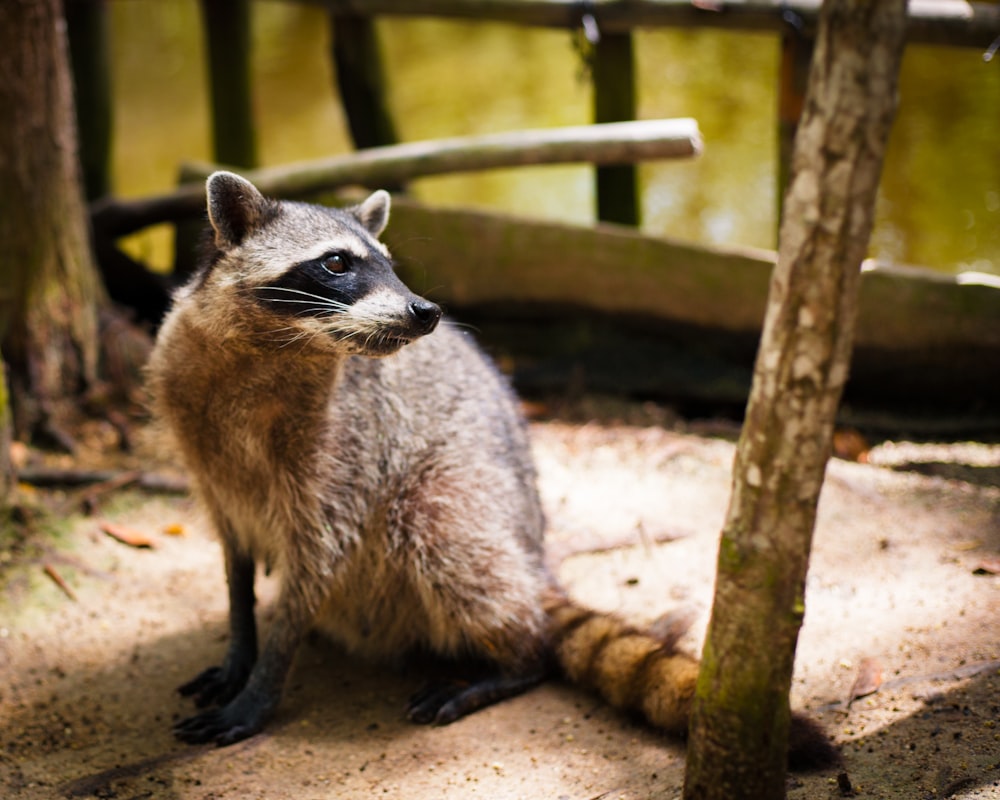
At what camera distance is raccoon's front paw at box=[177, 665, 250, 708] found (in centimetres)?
294

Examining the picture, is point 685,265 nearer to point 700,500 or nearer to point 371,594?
point 700,500

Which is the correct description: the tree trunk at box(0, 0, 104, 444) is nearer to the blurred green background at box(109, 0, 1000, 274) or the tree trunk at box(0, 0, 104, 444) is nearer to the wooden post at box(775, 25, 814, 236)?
the blurred green background at box(109, 0, 1000, 274)

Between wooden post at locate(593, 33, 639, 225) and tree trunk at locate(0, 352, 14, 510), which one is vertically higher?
wooden post at locate(593, 33, 639, 225)

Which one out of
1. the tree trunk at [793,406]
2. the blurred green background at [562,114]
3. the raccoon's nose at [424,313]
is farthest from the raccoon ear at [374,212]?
the blurred green background at [562,114]

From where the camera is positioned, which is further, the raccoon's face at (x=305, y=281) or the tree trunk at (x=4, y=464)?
the tree trunk at (x=4, y=464)

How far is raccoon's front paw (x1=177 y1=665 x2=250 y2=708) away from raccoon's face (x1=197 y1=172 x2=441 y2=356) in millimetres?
1076

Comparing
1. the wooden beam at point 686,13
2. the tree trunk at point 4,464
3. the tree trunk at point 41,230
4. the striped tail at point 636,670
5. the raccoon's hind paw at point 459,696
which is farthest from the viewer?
the wooden beam at point 686,13

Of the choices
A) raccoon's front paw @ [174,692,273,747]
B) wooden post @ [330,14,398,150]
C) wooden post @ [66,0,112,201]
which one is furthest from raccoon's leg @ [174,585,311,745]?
wooden post @ [66,0,112,201]

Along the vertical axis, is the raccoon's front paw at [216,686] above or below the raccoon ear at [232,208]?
below

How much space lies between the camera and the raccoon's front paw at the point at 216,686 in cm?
294

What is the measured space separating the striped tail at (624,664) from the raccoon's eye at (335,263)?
124cm

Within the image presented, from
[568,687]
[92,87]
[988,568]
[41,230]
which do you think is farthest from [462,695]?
[92,87]

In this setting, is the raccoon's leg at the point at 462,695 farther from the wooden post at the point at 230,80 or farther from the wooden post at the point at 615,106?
the wooden post at the point at 230,80

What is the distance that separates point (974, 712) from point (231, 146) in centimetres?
516
